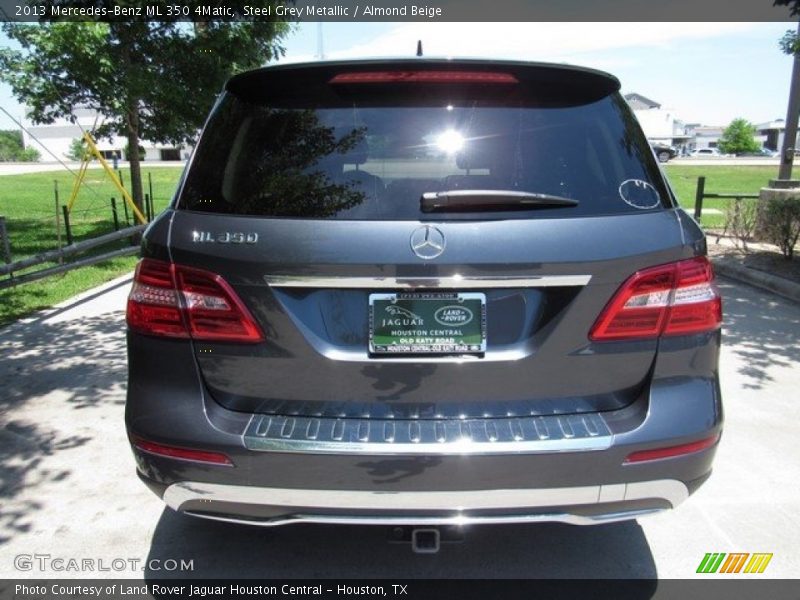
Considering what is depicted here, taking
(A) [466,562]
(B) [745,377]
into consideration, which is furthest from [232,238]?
(B) [745,377]

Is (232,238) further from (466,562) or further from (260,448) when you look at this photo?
(466,562)

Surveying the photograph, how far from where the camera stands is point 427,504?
212cm

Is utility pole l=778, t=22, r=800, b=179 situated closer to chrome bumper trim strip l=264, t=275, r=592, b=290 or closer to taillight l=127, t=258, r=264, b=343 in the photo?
chrome bumper trim strip l=264, t=275, r=592, b=290

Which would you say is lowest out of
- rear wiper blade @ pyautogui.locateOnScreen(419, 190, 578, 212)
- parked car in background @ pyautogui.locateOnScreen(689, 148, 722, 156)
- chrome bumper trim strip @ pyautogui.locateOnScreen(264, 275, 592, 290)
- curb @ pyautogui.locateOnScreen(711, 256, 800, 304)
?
curb @ pyautogui.locateOnScreen(711, 256, 800, 304)

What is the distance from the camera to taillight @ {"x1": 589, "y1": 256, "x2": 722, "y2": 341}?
2.16m

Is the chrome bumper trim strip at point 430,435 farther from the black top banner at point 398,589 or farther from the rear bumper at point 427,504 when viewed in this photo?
the black top banner at point 398,589

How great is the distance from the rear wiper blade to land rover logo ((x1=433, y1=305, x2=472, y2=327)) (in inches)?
13.0

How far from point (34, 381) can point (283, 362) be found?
12.2ft

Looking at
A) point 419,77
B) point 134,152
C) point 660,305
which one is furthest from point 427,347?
point 134,152

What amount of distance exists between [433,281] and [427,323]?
5.7 inches

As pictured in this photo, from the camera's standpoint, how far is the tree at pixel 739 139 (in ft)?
387

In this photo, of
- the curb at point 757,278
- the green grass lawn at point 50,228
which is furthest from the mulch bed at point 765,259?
the green grass lawn at point 50,228

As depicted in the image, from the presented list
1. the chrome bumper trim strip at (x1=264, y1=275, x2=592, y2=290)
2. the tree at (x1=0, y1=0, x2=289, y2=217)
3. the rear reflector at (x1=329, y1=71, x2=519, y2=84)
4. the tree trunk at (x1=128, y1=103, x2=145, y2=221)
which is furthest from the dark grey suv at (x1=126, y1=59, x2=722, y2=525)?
the tree trunk at (x1=128, y1=103, x2=145, y2=221)

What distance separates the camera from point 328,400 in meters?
2.17
